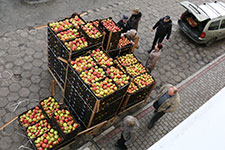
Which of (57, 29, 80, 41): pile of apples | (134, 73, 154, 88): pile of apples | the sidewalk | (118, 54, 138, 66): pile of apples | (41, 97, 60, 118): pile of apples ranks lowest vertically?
the sidewalk

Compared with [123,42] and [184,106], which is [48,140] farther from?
[184,106]

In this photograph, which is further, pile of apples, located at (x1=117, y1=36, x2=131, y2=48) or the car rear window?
the car rear window

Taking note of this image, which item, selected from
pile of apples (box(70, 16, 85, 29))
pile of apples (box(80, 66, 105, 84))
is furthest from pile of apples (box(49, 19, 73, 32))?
pile of apples (box(80, 66, 105, 84))

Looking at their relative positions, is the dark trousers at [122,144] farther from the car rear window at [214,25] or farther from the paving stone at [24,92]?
the car rear window at [214,25]

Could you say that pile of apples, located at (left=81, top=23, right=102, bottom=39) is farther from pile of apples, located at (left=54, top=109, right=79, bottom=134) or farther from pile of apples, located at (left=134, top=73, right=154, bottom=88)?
pile of apples, located at (left=54, top=109, right=79, bottom=134)

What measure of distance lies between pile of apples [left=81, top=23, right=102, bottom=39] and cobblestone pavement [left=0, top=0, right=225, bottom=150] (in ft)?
8.38

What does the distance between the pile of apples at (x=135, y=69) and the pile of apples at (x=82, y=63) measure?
1.64 metres

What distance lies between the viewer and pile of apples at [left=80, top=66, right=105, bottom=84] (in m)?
6.28

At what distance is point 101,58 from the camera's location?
7.09m

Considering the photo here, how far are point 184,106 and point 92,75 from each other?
14.4 ft

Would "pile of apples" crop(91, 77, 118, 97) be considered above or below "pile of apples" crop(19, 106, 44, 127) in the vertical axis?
above

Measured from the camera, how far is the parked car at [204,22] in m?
10.7

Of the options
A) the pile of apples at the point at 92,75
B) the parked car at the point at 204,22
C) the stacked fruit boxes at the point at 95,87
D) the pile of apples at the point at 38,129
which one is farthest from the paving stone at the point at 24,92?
the parked car at the point at 204,22

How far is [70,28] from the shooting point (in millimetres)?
7520
